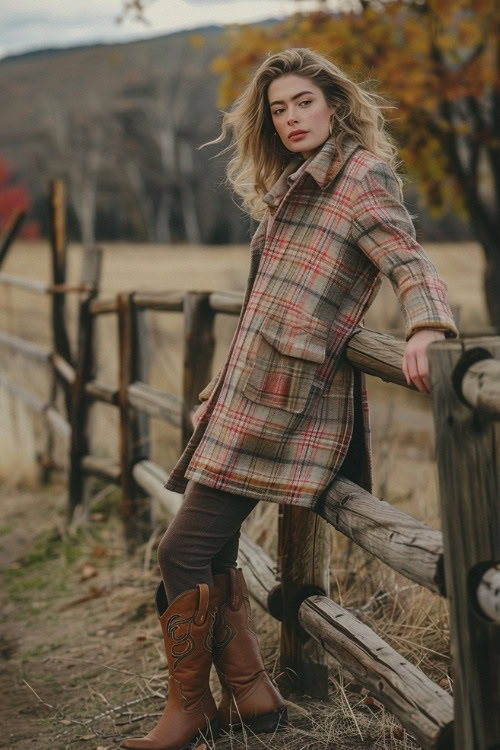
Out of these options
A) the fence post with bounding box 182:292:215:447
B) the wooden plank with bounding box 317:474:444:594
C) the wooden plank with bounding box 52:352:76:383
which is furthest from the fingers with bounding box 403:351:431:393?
the wooden plank with bounding box 52:352:76:383

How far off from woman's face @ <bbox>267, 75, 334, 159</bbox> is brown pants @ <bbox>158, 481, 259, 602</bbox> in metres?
0.96

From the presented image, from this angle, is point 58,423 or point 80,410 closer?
point 80,410

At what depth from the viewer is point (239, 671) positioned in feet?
8.47

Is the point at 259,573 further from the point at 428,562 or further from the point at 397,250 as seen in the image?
the point at 397,250

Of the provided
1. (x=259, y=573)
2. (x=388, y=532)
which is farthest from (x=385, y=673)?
(x=259, y=573)

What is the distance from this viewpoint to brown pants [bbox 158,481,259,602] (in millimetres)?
2416

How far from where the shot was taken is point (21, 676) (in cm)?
352

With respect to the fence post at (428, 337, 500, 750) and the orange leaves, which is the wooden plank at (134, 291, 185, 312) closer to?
the fence post at (428, 337, 500, 750)

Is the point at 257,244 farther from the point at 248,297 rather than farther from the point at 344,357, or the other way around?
the point at 344,357

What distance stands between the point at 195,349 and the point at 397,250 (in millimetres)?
1991

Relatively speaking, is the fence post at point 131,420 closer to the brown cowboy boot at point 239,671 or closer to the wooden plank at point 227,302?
the wooden plank at point 227,302

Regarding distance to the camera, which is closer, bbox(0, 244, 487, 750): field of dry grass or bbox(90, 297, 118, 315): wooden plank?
bbox(0, 244, 487, 750): field of dry grass

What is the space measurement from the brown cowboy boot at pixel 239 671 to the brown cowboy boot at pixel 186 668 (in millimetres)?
55

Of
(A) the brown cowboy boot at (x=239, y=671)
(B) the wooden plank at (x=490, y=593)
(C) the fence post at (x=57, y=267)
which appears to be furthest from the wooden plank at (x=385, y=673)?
(C) the fence post at (x=57, y=267)
